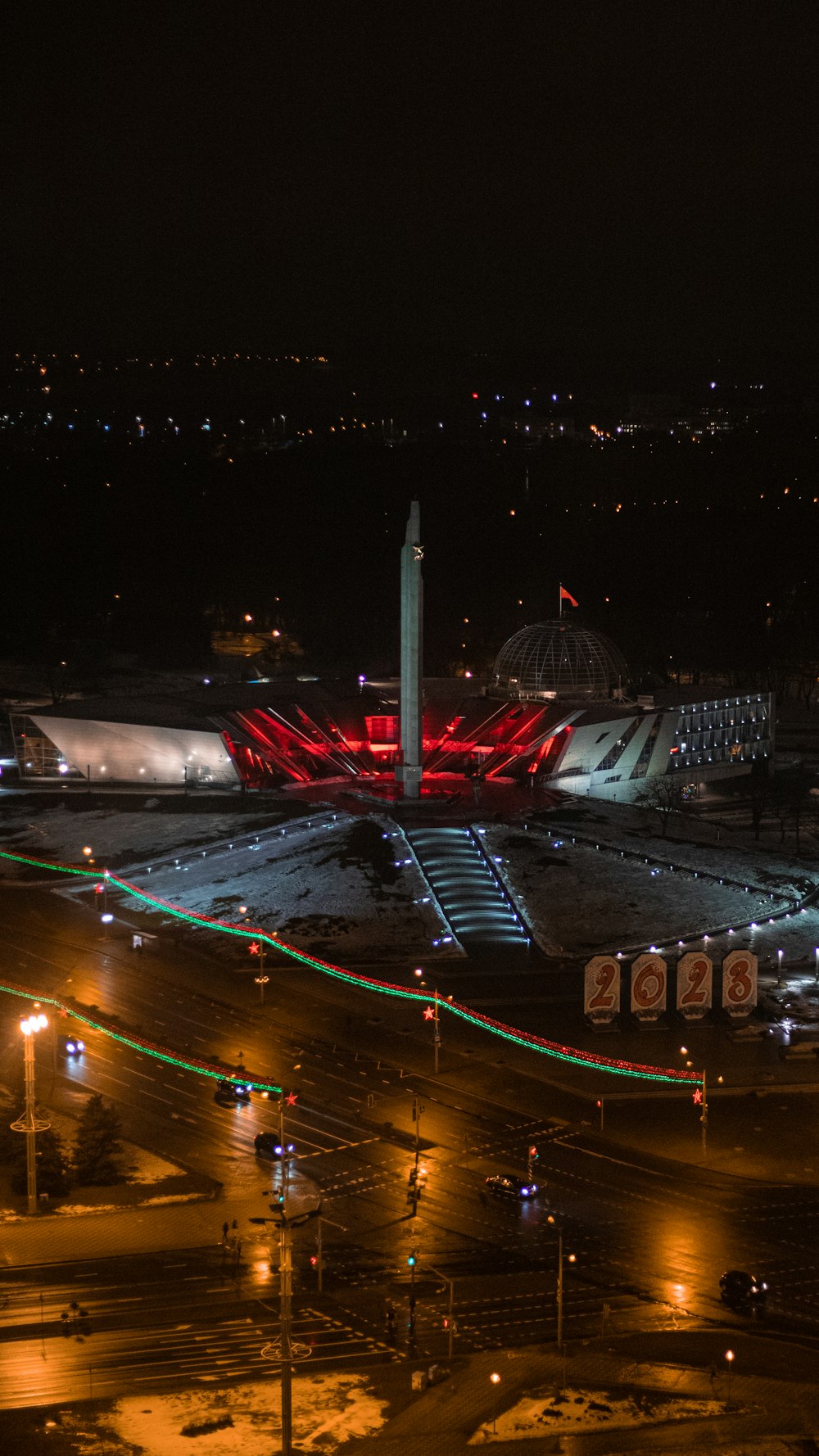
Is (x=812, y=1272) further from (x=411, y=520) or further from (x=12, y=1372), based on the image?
(x=411, y=520)

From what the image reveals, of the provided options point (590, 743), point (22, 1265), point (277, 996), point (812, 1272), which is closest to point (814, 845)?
point (590, 743)

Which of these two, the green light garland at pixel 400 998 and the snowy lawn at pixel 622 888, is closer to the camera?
the green light garland at pixel 400 998

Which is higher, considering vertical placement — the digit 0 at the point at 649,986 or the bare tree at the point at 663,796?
the bare tree at the point at 663,796

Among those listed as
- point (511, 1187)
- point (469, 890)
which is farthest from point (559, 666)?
point (511, 1187)

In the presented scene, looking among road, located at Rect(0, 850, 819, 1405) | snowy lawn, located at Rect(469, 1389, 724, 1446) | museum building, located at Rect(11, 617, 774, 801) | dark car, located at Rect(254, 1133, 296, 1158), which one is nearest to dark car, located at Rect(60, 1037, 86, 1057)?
road, located at Rect(0, 850, 819, 1405)

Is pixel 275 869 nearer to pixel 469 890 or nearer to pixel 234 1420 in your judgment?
pixel 469 890

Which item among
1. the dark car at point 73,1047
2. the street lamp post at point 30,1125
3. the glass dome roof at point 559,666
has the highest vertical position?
the glass dome roof at point 559,666

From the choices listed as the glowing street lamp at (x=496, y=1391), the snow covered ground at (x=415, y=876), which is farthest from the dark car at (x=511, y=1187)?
the snow covered ground at (x=415, y=876)

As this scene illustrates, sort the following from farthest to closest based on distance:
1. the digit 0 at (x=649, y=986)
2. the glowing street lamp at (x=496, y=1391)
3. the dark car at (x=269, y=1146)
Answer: the digit 0 at (x=649, y=986), the dark car at (x=269, y=1146), the glowing street lamp at (x=496, y=1391)

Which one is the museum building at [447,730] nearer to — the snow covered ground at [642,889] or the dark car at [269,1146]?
the snow covered ground at [642,889]
